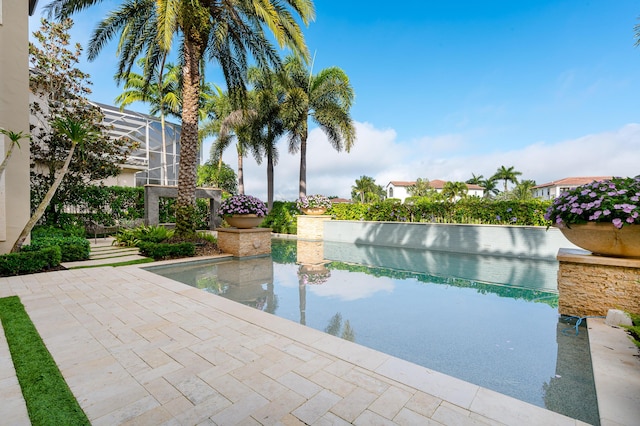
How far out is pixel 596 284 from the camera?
3697 millimetres

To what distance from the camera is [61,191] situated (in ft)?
35.6

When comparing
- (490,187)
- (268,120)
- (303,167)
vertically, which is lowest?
(303,167)

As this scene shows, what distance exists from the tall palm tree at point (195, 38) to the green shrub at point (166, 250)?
2.99 ft

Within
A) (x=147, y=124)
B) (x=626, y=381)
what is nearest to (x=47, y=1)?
(x=626, y=381)

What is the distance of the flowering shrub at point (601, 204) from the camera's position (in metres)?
3.39

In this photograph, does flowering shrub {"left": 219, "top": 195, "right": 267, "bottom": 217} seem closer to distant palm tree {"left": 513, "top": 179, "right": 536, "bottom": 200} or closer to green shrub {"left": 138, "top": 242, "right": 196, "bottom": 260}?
green shrub {"left": 138, "top": 242, "right": 196, "bottom": 260}

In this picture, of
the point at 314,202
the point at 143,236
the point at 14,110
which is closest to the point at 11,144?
A: the point at 14,110

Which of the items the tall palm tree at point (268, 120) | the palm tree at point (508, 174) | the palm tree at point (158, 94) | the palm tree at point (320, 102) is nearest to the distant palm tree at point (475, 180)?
the palm tree at point (508, 174)

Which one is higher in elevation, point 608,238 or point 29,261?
point 608,238

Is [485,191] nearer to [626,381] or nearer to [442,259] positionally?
[442,259]

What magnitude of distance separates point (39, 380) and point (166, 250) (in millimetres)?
5962

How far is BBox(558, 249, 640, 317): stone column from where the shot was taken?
3482 millimetres

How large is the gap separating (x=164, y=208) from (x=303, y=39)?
35.2 ft

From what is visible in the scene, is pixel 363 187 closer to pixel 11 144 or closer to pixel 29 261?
pixel 11 144
